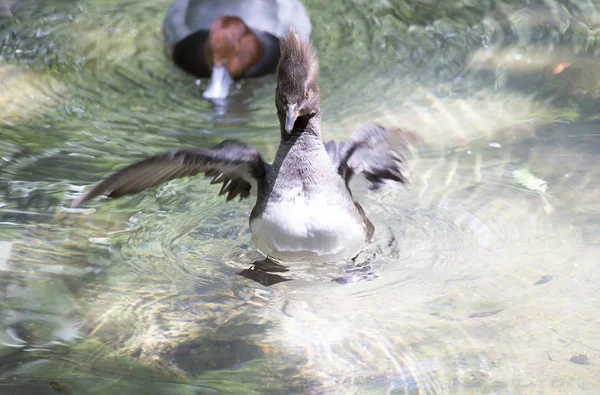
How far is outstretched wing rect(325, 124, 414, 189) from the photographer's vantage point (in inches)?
133

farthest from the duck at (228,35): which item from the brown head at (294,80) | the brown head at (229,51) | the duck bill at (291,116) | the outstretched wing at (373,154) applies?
the duck bill at (291,116)

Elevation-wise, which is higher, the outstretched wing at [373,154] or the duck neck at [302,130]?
the duck neck at [302,130]

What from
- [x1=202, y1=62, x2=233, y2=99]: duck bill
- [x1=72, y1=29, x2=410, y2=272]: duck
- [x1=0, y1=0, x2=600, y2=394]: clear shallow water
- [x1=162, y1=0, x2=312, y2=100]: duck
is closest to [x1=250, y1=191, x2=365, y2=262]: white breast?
[x1=72, y1=29, x2=410, y2=272]: duck

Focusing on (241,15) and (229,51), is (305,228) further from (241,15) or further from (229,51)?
(241,15)

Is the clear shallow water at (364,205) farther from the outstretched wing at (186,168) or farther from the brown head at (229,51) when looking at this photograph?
the outstretched wing at (186,168)

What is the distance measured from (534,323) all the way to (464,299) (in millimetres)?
294

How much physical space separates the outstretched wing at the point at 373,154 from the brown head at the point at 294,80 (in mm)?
409

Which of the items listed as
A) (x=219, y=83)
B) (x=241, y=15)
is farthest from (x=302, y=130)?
(x=241, y=15)

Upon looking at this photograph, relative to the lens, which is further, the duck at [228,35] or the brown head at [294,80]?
the duck at [228,35]

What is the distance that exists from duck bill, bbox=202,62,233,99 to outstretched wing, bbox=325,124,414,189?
2.06m

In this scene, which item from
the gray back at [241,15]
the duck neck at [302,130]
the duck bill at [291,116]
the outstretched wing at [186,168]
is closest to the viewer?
the outstretched wing at [186,168]

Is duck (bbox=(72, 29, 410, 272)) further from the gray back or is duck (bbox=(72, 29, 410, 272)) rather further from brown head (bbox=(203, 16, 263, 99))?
the gray back

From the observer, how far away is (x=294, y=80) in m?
2.95

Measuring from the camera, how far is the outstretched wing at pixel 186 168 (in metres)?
2.59
